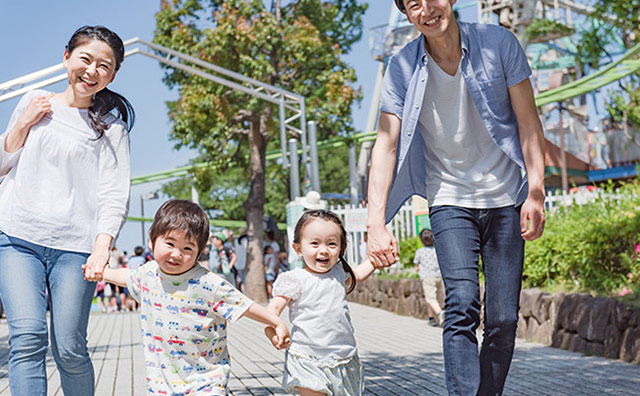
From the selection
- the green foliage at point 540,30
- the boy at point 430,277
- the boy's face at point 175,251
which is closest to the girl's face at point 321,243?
the boy's face at point 175,251

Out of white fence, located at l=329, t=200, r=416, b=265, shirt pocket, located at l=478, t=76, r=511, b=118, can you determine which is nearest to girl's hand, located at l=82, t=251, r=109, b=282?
shirt pocket, located at l=478, t=76, r=511, b=118

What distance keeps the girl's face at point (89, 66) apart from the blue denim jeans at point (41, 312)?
2.39 ft

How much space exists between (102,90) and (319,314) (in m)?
1.44

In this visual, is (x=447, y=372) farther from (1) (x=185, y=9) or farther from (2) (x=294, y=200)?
(1) (x=185, y=9)

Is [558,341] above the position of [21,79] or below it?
below

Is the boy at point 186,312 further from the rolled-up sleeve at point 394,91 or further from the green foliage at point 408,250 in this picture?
the green foliage at point 408,250

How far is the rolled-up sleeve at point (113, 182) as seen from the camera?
153 inches

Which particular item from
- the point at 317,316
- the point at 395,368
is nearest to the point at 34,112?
the point at 317,316

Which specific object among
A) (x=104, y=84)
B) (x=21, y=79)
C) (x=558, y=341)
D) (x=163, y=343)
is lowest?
(x=558, y=341)

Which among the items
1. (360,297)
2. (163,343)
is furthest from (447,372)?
(360,297)

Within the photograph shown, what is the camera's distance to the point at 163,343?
3660 millimetres

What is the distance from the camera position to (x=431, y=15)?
12.7 feet

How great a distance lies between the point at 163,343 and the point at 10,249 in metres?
0.76

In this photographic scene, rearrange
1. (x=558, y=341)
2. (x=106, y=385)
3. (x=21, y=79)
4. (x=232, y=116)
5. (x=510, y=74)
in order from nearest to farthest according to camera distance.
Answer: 1. (x=510, y=74)
2. (x=106, y=385)
3. (x=558, y=341)
4. (x=21, y=79)
5. (x=232, y=116)
